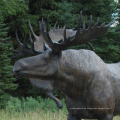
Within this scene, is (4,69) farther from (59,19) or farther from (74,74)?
(74,74)

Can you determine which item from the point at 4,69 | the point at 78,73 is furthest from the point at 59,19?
the point at 78,73

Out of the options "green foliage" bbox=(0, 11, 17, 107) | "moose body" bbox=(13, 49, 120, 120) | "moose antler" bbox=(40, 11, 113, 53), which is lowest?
"green foliage" bbox=(0, 11, 17, 107)

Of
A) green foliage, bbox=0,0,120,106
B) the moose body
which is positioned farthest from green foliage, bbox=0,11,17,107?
the moose body

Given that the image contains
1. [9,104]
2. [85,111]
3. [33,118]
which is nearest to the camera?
[85,111]

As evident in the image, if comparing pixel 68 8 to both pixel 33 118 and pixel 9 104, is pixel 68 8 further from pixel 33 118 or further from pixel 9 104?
pixel 33 118

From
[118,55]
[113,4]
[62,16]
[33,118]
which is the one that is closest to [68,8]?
[62,16]

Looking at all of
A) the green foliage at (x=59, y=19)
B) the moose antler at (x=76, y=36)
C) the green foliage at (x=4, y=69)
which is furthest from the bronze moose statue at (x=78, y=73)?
the green foliage at (x=59, y=19)

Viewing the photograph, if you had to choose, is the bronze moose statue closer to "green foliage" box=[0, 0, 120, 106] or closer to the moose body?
the moose body

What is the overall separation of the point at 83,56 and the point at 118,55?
9.23 meters

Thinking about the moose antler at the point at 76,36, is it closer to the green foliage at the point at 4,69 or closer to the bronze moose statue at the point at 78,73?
the bronze moose statue at the point at 78,73

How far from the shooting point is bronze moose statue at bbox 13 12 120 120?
265 cm

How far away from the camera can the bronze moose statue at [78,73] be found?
2648 mm

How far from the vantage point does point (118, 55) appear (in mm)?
11758

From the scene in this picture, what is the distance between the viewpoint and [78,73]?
9.09ft
